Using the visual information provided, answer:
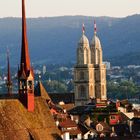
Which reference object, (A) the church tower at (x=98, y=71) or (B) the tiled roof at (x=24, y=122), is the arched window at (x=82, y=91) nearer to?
(A) the church tower at (x=98, y=71)

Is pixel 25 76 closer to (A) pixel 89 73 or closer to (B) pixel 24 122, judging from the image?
(B) pixel 24 122

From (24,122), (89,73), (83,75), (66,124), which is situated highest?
(24,122)

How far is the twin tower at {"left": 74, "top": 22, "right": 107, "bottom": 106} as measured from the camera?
133625 mm

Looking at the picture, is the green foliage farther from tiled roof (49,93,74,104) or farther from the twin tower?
tiled roof (49,93,74,104)

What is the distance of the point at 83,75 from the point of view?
450ft

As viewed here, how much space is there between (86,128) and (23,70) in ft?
90.4

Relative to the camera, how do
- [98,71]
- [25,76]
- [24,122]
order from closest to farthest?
1. [24,122]
2. [25,76]
3. [98,71]

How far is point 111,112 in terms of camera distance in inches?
3691

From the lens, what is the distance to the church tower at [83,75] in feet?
433

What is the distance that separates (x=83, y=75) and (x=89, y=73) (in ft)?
2.70

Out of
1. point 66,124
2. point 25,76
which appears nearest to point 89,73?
point 66,124

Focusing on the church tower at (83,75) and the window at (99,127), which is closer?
the window at (99,127)

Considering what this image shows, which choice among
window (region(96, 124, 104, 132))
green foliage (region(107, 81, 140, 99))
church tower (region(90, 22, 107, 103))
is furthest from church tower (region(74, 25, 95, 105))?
window (region(96, 124, 104, 132))

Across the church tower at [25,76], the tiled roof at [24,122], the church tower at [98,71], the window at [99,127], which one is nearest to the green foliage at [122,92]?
the church tower at [98,71]
